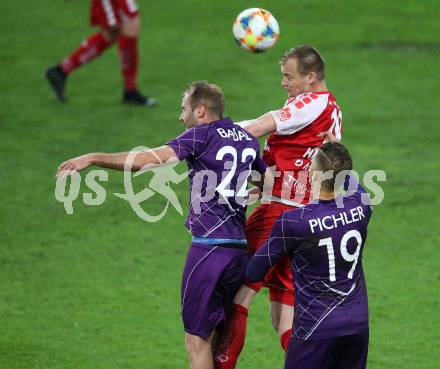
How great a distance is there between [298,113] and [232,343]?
1599 millimetres

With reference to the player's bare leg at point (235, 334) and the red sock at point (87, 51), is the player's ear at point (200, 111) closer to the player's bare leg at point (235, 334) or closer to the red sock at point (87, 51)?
the player's bare leg at point (235, 334)

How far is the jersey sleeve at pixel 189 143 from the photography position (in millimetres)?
6352

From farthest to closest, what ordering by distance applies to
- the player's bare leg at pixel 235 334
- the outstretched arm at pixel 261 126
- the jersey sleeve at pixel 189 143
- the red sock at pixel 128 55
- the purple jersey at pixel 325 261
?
the red sock at pixel 128 55
the player's bare leg at pixel 235 334
the outstretched arm at pixel 261 126
the jersey sleeve at pixel 189 143
the purple jersey at pixel 325 261

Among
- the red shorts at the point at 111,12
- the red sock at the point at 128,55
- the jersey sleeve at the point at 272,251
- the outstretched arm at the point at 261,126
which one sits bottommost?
the jersey sleeve at the point at 272,251

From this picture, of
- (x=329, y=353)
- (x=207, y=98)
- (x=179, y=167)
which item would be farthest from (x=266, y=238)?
(x=179, y=167)

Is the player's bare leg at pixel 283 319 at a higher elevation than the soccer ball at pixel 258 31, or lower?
lower

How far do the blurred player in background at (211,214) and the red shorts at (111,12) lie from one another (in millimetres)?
8201

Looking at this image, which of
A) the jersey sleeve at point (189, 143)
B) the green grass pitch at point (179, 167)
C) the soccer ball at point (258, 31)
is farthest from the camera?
the green grass pitch at point (179, 167)

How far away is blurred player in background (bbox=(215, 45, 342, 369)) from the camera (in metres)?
6.92

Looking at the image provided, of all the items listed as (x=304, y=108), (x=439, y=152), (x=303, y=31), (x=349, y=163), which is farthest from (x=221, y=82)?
(x=349, y=163)

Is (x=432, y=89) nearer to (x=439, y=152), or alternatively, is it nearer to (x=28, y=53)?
(x=439, y=152)

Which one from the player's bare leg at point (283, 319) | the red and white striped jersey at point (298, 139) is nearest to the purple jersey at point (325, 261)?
the red and white striped jersey at point (298, 139)

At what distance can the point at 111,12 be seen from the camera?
48.0ft

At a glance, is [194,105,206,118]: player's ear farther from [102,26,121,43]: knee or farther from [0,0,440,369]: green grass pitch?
[102,26,121,43]: knee
